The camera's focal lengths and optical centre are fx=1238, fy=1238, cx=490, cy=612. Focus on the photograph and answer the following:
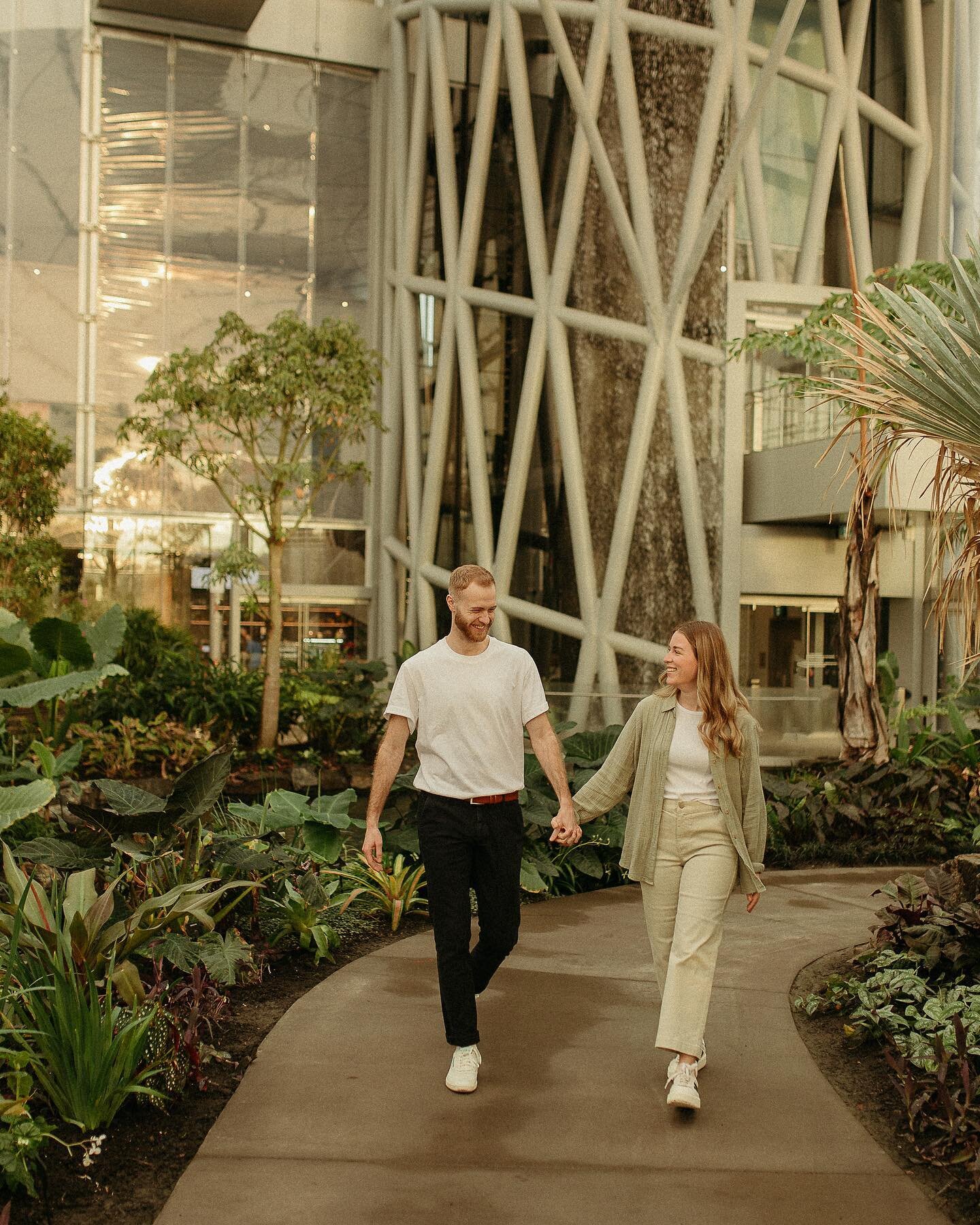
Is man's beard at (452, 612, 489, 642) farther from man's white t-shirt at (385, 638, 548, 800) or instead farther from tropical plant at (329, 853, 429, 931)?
tropical plant at (329, 853, 429, 931)

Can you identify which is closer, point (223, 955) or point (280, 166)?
point (223, 955)

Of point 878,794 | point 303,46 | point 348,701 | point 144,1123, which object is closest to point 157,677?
point 348,701

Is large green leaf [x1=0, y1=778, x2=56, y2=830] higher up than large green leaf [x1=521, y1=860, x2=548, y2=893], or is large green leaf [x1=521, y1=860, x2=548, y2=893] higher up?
large green leaf [x1=0, y1=778, x2=56, y2=830]

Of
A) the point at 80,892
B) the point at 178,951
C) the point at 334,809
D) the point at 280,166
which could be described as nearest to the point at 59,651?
the point at 334,809

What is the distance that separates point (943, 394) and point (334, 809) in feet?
12.6

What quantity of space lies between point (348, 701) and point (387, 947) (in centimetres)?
754

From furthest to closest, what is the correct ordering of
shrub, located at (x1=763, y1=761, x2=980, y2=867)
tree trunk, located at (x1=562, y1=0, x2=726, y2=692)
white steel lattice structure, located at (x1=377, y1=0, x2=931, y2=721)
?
1. tree trunk, located at (x1=562, y1=0, x2=726, y2=692)
2. white steel lattice structure, located at (x1=377, y1=0, x2=931, y2=721)
3. shrub, located at (x1=763, y1=761, x2=980, y2=867)

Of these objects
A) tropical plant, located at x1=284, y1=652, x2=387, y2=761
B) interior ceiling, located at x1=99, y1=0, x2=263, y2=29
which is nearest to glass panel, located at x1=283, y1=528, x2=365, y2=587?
tropical plant, located at x1=284, y1=652, x2=387, y2=761

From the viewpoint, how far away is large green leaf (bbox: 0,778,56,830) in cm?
613

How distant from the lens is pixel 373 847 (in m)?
4.64

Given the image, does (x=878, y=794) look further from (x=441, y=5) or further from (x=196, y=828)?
(x=441, y=5)

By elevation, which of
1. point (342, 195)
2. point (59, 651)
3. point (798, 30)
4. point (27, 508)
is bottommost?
point (59, 651)

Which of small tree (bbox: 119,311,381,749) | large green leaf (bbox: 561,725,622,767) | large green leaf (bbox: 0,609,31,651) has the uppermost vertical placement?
small tree (bbox: 119,311,381,749)

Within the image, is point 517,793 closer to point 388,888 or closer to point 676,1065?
point 676,1065
